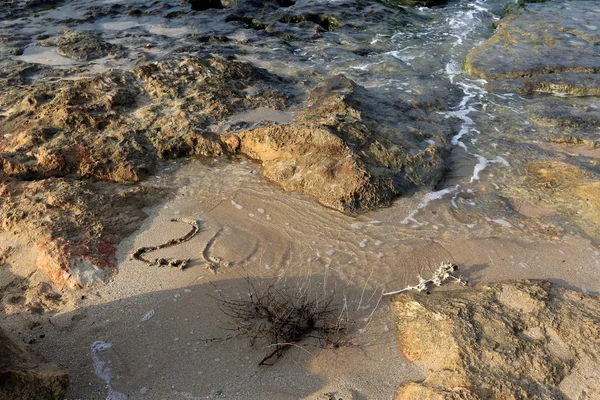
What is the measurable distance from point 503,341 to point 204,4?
10.9 meters

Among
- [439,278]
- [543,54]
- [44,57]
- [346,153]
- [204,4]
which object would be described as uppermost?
[204,4]

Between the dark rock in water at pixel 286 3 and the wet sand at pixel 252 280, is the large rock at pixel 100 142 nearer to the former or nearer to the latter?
the wet sand at pixel 252 280

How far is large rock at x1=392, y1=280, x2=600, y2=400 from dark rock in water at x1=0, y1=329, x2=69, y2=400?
2133 millimetres

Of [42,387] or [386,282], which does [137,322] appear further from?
[386,282]

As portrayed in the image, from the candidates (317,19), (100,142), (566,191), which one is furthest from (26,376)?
(317,19)

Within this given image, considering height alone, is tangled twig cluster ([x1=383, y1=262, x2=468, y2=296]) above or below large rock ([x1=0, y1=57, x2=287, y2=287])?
below

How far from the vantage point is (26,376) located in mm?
2566

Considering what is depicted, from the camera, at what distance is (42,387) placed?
2.60 meters

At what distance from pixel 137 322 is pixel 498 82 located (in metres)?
7.30

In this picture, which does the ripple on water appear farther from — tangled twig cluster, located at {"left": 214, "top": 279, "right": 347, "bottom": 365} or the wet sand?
tangled twig cluster, located at {"left": 214, "top": 279, "right": 347, "bottom": 365}

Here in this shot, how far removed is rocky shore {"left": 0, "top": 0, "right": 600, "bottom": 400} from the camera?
3.20m

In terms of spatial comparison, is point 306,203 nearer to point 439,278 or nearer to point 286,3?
point 439,278

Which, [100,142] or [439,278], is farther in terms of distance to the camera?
[100,142]

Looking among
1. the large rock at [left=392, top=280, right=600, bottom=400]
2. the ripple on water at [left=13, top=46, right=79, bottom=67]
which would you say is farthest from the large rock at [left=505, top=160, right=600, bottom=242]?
the ripple on water at [left=13, top=46, right=79, bottom=67]
